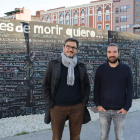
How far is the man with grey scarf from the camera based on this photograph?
2.70 m

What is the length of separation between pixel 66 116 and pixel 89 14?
5010cm

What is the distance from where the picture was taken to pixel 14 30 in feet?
16.4

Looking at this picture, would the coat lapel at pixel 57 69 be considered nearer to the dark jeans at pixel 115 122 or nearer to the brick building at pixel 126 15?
the dark jeans at pixel 115 122

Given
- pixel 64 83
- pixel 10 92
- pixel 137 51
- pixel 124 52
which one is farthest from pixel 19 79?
pixel 137 51

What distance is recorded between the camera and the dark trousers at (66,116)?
272 cm

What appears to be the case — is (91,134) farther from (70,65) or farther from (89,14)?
(89,14)

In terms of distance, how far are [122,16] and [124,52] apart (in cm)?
4160

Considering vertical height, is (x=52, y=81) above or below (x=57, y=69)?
below

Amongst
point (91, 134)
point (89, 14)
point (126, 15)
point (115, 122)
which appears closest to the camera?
point (115, 122)

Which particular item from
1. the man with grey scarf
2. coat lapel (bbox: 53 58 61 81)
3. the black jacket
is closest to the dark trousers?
the man with grey scarf

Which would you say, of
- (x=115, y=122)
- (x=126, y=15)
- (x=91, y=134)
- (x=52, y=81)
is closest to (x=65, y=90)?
(x=52, y=81)

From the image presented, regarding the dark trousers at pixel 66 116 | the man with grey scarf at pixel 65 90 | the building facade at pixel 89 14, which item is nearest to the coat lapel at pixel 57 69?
the man with grey scarf at pixel 65 90

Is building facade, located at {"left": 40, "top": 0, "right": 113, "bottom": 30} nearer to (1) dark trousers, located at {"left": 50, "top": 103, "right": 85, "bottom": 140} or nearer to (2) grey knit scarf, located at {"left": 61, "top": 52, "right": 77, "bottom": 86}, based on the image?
(2) grey knit scarf, located at {"left": 61, "top": 52, "right": 77, "bottom": 86}

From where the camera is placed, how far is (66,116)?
277 centimetres
